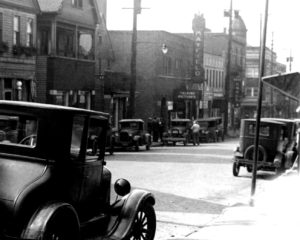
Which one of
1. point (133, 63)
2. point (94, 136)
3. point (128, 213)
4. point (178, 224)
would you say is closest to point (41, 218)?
point (94, 136)

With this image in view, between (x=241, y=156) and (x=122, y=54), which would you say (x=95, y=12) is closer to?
(x=122, y=54)

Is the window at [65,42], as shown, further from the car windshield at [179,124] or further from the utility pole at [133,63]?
the car windshield at [179,124]

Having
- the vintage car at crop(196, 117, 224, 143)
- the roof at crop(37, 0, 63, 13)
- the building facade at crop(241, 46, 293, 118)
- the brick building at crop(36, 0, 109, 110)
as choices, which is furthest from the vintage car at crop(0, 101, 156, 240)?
the building facade at crop(241, 46, 293, 118)

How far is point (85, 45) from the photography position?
118 ft

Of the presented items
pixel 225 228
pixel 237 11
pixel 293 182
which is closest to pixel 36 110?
pixel 225 228

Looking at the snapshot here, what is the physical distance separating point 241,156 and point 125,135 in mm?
10368

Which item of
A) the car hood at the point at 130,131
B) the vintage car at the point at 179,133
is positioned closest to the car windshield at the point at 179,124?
the vintage car at the point at 179,133

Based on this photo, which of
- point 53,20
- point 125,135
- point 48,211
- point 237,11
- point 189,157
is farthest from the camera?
point 237,11

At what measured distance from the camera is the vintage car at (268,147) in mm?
19031

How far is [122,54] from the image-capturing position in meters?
49.6

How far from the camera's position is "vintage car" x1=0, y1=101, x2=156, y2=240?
5.95 meters

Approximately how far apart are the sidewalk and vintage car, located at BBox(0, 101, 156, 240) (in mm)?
1771

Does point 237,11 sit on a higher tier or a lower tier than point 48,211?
higher

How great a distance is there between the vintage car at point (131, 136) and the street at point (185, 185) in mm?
3721
